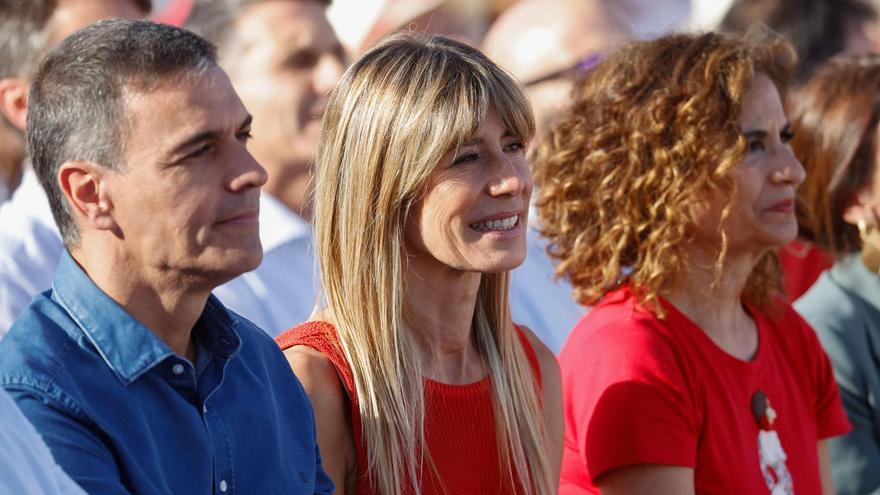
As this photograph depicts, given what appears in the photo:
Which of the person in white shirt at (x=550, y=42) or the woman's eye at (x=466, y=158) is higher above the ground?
the person in white shirt at (x=550, y=42)

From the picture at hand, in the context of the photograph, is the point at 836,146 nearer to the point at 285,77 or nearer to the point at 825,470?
the point at 825,470

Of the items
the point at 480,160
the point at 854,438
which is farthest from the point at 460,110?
the point at 854,438

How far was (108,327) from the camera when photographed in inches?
85.1

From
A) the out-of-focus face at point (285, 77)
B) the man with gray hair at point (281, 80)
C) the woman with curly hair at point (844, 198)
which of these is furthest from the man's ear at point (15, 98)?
the woman with curly hair at point (844, 198)

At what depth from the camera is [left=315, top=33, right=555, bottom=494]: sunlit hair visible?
2670 millimetres

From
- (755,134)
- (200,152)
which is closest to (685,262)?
(755,134)

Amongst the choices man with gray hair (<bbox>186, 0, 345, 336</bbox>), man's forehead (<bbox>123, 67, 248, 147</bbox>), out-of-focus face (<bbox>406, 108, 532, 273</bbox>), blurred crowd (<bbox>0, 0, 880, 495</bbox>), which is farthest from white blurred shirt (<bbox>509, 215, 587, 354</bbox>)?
man's forehead (<bbox>123, 67, 248, 147</bbox>)

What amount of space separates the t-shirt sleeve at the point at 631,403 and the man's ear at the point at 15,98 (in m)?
1.80

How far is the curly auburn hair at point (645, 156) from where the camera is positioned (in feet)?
11.2

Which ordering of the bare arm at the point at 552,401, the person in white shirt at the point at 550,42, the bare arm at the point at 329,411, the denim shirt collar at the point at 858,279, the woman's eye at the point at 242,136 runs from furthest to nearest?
the person in white shirt at the point at 550,42, the denim shirt collar at the point at 858,279, the bare arm at the point at 552,401, the bare arm at the point at 329,411, the woman's eye at the point at 242,136

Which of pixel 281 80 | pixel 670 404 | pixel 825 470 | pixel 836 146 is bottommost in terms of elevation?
pixel 825 470

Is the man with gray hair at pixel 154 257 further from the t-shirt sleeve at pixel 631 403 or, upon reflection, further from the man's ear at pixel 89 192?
the t-shirt sleeve at pixel 631 403

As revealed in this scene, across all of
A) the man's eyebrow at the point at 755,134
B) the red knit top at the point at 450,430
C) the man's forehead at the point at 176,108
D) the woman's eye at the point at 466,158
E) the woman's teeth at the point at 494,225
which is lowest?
the red knit top at the point at 450,430

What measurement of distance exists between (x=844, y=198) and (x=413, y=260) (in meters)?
2.10
